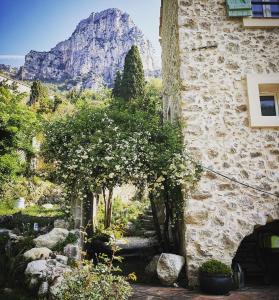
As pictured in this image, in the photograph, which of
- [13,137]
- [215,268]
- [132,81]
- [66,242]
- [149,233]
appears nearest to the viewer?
[215,268]

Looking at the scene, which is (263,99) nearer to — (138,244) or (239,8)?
(239,8)

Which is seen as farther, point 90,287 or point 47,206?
point 47,206

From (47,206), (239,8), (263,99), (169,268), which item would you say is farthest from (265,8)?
(47,206)

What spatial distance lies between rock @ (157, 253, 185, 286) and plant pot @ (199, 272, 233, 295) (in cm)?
57

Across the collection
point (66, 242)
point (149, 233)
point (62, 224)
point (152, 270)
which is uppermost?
point (62, 224)

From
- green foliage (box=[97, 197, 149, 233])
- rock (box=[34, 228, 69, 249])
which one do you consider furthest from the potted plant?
green foliage (box=[97, 197, 149, 233])

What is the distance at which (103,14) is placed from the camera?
337 ft

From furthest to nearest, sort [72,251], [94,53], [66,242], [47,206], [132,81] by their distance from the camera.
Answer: [94,53] → [132,81] → [47,206] → [66,242] → [72,251]

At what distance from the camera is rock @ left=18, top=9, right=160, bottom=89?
93.1 meters

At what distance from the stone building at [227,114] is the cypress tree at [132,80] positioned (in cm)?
1962

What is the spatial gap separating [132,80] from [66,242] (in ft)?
74.3

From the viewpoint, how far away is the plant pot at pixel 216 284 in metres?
5.26

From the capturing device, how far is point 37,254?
5613mm

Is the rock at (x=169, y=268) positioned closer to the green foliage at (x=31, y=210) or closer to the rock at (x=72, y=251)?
the rock at (x=72, y=251)
